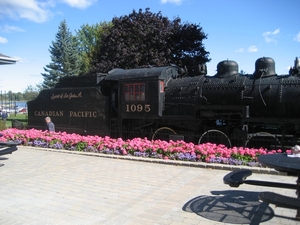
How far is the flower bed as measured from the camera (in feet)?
24.9

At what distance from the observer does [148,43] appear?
945 inches

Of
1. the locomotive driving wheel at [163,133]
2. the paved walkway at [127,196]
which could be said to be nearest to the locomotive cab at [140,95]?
the locomotive driving wheel at [163,133]

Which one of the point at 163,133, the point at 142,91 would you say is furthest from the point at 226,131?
the point at 142,91

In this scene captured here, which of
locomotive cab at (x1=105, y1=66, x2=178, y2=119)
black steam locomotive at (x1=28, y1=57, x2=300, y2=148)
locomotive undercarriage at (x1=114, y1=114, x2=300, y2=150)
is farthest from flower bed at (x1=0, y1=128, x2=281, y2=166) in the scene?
locomotive cab at (x1=105, y1=66, x2=178, y2=119)

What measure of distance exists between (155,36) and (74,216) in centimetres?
2125

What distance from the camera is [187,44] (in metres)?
24.3

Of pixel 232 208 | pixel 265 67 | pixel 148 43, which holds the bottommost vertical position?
pixel 232 208

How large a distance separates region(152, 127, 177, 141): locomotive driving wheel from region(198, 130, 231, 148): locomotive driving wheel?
124cm

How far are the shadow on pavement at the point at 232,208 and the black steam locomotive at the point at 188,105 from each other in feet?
11.9

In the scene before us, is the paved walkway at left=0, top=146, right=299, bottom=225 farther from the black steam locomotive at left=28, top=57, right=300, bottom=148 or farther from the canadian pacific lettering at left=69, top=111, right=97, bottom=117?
the canadian pacific lettering at left=69, top=111, right=97, bottom=117

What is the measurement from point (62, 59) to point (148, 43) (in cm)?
2522

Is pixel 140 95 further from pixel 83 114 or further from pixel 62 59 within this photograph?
pixel 62 59

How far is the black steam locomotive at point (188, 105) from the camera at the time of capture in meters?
9.06

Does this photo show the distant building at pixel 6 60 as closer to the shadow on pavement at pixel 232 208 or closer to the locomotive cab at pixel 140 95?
the shadow on pavement at pixel 232 208
